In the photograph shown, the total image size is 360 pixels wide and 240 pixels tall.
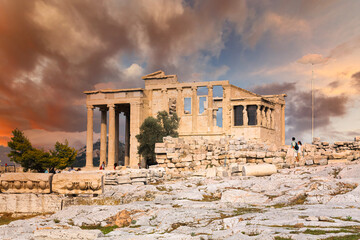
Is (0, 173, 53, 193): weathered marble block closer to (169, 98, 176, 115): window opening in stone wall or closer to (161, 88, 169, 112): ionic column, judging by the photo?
(161, 88, 169, 112): ionic column

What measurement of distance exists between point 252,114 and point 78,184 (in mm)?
41901

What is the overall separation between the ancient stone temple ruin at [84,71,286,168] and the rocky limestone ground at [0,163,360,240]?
117 ft

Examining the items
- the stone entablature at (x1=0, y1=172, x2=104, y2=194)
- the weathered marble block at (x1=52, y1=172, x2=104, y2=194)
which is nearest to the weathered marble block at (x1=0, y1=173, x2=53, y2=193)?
the stone entablature at (x1=0, y1=172, x2=104, y2=194)

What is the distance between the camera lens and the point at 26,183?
44.8ft

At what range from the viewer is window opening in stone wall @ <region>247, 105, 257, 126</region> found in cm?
5262

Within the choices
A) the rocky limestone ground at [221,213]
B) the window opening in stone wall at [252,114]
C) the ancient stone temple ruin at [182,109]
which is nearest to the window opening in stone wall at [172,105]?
the ancient stone temple ruin at [182,109]

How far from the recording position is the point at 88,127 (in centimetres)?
5534

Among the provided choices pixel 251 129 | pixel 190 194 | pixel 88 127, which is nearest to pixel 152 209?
pixel 190 194

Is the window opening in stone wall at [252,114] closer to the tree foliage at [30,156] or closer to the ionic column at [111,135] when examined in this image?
the ionic column at [111,135]

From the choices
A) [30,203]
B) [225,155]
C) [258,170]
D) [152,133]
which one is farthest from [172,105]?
[30,203]

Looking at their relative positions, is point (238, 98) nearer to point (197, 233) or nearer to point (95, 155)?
point (197, 233)

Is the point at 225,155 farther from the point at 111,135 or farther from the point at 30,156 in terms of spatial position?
the point at 111,135

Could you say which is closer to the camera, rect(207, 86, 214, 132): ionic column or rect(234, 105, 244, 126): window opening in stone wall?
rect(207, 86, 214, 132): ionic column

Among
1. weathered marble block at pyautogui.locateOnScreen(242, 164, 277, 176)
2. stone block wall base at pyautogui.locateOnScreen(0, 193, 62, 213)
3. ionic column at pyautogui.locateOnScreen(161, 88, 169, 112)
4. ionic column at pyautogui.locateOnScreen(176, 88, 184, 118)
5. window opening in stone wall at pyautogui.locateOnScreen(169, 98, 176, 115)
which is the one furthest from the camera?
window opening in stone wall at pyautogui.locateOnScreen(169, 98, 176, 115)
